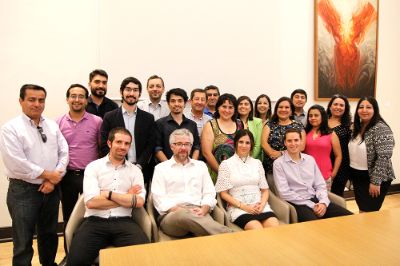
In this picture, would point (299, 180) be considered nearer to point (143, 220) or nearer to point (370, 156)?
point (370, 156)

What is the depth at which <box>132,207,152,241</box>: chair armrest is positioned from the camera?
2.33m

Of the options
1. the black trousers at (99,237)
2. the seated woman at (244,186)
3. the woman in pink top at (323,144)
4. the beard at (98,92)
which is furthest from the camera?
the woman in pink top at (323,144)

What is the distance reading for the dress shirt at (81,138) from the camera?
9.40 ft

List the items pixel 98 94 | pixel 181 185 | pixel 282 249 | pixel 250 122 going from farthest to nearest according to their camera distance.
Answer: pixel 250 122
pixel 98 94
pixel 181 185
pixel 282 249

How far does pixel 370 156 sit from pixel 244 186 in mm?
1403

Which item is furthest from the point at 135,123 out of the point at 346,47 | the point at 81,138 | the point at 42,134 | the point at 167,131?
the point at 346,47

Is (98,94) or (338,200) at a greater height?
(98,94)

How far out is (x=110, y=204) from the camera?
7.64 feet

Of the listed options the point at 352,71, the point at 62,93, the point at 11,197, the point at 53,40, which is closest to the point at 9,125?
the point at 11,197

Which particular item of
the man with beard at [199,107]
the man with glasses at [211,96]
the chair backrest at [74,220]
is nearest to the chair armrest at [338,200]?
the man with beard at [199,107]

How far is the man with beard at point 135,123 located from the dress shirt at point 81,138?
0.42ft

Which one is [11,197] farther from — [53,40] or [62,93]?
[53,40]

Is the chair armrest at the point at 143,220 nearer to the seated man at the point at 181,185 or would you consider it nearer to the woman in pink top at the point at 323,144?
the seated man at the point at 181,185

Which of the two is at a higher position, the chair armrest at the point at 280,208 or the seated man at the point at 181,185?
the seated man at the point at 181,185
